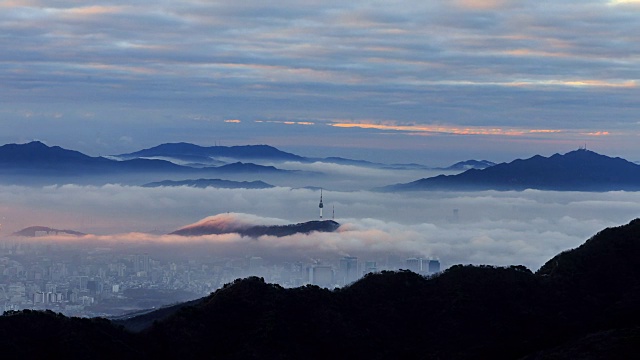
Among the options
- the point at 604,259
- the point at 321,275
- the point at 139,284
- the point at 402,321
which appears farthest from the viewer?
the point at 321,275

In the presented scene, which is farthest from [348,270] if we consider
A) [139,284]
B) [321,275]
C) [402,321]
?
[402,321]

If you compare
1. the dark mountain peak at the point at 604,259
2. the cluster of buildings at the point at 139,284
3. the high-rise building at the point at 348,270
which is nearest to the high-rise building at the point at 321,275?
the cluster of buildings at the point at 139,284

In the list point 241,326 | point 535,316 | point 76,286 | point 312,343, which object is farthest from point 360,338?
point 76,286

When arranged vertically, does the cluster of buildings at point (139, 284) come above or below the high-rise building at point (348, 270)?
below

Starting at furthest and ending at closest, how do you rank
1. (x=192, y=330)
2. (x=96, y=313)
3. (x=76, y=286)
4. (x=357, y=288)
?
1. (x=76, y=286)
2. (x=96, y=313)
3. (x=357, y=288)
4. (x=192, y=330)

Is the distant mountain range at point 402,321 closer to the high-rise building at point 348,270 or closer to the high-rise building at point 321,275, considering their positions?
the high-rise building at point 321,275

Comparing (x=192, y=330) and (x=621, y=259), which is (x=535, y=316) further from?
(x=192, y=330)

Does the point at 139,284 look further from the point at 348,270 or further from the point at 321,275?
the point at 348,270

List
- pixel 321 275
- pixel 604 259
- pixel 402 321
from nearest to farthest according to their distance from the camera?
pixel 402 321 → pixel 604 259 → pixel 321 275
